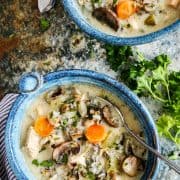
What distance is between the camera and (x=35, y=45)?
11.5ft

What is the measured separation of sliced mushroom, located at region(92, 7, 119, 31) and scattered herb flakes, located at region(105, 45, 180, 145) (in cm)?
21

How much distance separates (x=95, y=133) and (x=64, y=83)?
27 cm

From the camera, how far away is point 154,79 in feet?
10.9

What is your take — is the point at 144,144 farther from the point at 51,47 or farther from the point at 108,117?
the point at 51,47

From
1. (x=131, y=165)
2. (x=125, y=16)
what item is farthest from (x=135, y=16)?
(x=131, y=165)

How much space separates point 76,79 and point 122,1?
1.34ft

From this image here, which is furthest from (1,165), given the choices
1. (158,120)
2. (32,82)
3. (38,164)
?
(158,120)

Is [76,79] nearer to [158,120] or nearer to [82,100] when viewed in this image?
[82,100]

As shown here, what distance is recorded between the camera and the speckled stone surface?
345 cm

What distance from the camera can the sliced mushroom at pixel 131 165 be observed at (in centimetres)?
303

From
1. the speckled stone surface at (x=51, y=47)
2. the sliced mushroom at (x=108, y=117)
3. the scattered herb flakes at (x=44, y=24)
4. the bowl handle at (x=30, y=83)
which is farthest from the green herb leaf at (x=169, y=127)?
the scattered herb flakes at (x=44, y=24)

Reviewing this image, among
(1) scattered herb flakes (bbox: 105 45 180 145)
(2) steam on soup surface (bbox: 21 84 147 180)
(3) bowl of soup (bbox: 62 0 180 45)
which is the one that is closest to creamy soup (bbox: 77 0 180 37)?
(3) bowl of soup (bbox: 62 0 180 45)

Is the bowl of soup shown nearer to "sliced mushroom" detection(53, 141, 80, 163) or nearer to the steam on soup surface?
the steam on soup surface

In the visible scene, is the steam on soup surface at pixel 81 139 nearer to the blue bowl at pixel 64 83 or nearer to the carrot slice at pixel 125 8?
the blue bowl at pixel 64 83
